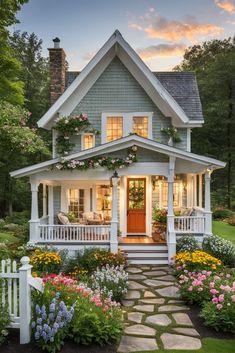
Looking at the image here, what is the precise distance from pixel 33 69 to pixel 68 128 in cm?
2142

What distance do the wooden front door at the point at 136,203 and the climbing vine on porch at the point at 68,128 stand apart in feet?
9.26

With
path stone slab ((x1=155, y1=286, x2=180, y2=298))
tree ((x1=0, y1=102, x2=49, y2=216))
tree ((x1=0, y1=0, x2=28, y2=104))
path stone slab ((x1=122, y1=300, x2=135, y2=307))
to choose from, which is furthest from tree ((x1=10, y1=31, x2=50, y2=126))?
path stone slab ((x1=122, y1=300, x2=135, y2=307))

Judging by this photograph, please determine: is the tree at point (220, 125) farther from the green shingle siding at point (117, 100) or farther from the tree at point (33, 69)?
the green shingle siding at point (117, 100)

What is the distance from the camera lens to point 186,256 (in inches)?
425

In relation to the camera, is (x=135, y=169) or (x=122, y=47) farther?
(x=122, y=47)

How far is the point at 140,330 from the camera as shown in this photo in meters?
6.96

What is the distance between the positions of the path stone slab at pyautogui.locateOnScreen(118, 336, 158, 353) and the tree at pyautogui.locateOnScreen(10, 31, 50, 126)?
27.4 metres

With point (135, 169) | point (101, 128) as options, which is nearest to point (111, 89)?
point (101, 128)

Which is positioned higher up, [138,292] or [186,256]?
[186,256]

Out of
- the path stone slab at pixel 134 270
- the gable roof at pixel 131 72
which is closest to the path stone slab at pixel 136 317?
the path stone slab at pixel 134 270

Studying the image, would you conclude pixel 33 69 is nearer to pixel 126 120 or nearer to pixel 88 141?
pixel 88 141

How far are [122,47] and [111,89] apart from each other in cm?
184

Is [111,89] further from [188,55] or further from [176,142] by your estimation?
[188,55]

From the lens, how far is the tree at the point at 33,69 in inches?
1268
